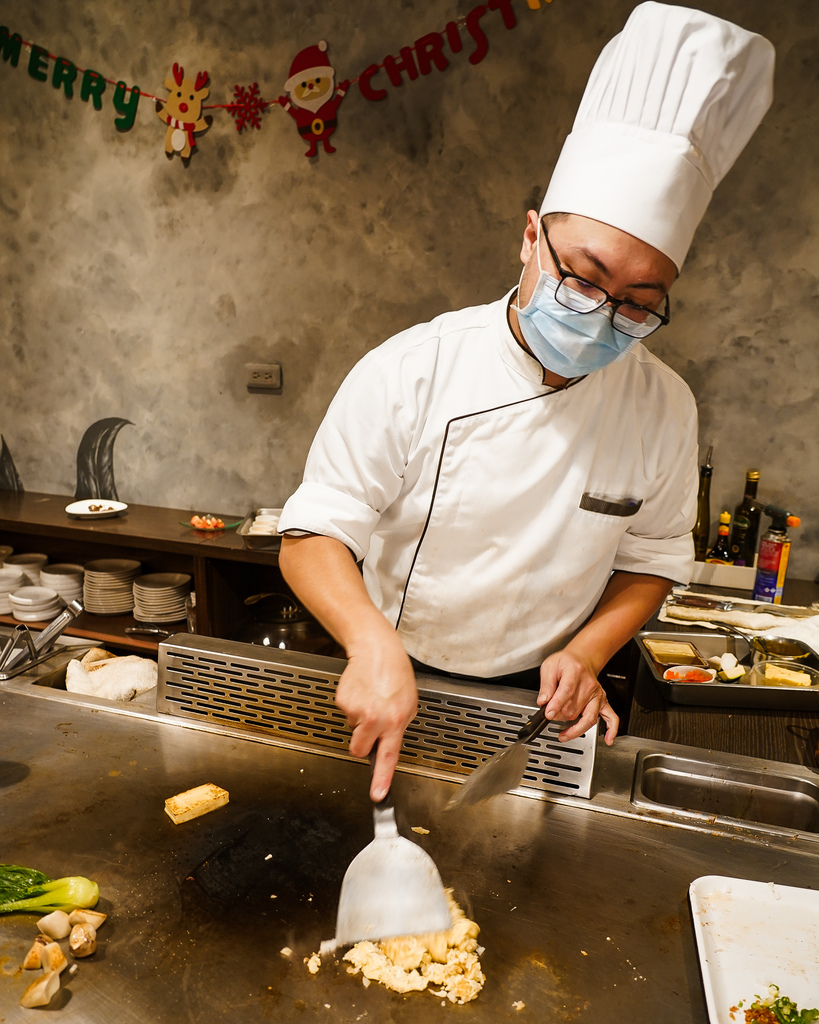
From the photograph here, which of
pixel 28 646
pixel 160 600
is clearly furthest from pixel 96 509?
pixel 28 646

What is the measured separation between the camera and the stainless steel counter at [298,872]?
91 cm

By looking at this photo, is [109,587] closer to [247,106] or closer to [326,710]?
[247,106]

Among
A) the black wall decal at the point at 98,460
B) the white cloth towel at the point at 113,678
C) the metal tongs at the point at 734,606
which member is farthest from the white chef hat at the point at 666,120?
the black wall decal at the point at 98,460

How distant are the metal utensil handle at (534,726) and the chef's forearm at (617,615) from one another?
0.19 m

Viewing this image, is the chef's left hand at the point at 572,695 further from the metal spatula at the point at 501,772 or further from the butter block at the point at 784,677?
the butter block at the point at 784,677

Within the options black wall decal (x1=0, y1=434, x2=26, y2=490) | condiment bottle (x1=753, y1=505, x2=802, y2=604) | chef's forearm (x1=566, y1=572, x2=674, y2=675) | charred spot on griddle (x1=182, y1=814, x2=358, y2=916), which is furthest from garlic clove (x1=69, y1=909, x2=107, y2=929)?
black wall decal (x1=0, y1=434, x2=26, y2=490)

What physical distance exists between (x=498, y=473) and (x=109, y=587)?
2.59 m

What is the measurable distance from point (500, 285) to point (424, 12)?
1143 millimetres

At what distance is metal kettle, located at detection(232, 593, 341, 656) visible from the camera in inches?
126

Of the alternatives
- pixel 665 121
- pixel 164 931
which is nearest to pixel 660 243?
pixel 665 121

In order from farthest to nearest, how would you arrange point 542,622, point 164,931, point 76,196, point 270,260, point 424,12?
point 76,196
point 270,260
point 424,12
point 542,622
point 164,931

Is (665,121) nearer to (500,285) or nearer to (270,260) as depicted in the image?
(500,285)

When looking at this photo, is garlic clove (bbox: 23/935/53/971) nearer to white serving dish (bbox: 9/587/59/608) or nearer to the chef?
the chef

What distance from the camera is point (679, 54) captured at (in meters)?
1.21
